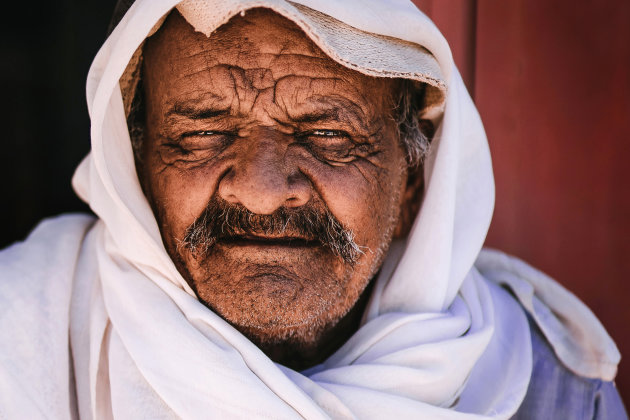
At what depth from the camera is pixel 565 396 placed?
Result: 1.96 meters

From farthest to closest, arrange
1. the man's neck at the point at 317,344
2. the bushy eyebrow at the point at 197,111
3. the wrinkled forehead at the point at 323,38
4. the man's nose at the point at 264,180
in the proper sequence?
the man's neck at the point at 317,344 < the bushy eyebrow at the point at 197,111 < the man's nose at the point at 264,180 < the wrinkled forehead at the point at 323,38

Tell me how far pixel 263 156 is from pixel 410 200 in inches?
27.0

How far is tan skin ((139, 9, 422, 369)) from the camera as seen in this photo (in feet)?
5.31

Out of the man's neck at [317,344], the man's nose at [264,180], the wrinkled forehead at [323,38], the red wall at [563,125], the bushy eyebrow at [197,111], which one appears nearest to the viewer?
the wrinkled forehead at [323,38]

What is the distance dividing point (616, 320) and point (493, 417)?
98 cm

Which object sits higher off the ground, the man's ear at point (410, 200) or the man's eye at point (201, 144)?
the man's eye at point (201, 144)

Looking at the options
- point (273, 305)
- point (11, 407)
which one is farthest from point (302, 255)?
point (11, 407)

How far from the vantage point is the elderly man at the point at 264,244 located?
1.54 meters

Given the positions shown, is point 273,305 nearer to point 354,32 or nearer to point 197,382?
point 197,382

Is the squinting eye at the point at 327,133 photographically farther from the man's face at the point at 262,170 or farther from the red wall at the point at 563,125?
the red wall at the point at 563,125

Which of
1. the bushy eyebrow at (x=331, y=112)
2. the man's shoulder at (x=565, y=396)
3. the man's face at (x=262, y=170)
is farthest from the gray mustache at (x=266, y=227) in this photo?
the man's shoulder at (x=565, y=396)

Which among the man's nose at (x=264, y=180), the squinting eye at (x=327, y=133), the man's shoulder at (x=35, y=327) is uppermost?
the squinting eye at (x=327, y=133)

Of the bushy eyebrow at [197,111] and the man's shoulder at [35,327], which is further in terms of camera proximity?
the bushy eyebrow at [197,111]

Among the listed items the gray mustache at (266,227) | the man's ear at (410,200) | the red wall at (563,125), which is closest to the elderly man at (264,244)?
the gray mustache at (266,227)
